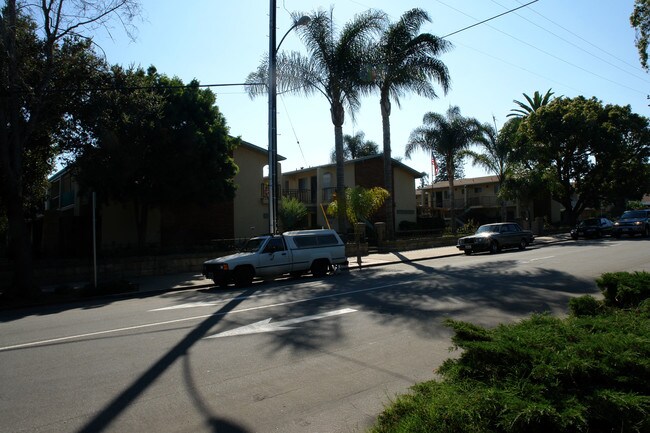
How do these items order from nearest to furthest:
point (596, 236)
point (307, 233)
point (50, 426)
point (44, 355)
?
point (50, 426), point (44, 355), point (307, 233), point (596, 236)

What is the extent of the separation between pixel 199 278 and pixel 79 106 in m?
7.16

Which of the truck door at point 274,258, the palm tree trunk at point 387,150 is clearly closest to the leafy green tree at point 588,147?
the palm tree trunk at point 387,150

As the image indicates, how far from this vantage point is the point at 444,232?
3400cm

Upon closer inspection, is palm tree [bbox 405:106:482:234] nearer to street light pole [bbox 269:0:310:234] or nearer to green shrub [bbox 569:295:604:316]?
street light pole [bbox 269:0:310:234]

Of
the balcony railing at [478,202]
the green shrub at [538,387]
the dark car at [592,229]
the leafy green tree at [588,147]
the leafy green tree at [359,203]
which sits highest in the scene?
the leafy green tree at [588,147]

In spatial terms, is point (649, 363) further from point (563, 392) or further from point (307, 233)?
point (307, 233)

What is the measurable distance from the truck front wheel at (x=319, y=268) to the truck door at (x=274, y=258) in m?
1.10

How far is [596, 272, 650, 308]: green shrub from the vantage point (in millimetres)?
7096

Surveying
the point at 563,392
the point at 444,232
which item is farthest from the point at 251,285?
the point at 444,232

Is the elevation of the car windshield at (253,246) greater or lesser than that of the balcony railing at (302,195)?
lesser

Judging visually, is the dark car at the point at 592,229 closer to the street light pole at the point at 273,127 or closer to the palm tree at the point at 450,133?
the palm tree at the point at 450,133

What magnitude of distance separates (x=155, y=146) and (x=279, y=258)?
7554 millimetres

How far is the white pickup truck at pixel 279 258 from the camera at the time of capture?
15180mm

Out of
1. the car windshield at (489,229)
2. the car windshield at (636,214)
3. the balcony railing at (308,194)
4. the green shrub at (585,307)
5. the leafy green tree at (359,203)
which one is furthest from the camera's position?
the balcony railing at (308,194)
